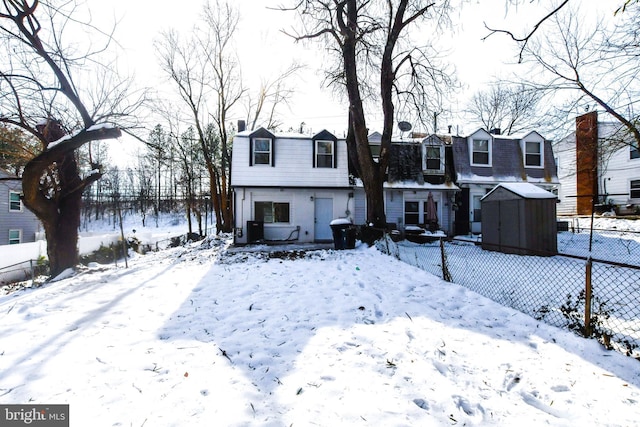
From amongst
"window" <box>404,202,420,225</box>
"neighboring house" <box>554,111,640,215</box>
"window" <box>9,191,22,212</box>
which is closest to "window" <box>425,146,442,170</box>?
"window" <box>404,202,420,225</box>

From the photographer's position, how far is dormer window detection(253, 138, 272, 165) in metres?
13.7

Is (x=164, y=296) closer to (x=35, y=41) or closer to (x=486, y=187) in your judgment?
(x=35, y=41)

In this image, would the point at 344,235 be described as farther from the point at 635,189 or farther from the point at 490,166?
the point at 635,189

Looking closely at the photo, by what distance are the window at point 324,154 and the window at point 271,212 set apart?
2574 mm

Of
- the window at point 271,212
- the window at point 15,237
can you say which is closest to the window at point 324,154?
the window at point 271,212

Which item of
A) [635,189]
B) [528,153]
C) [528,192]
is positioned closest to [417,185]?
[528,192]

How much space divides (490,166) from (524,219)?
22.5 ft

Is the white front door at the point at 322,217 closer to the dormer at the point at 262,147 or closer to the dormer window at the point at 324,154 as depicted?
the dormer window at the point at 324,154

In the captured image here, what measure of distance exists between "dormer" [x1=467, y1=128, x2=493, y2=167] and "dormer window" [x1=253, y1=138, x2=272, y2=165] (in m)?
10.2

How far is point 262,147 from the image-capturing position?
543 inches

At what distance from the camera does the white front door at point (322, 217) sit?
1398cm

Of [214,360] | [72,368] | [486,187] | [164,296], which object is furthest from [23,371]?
[486,187]

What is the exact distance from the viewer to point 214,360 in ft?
8.95

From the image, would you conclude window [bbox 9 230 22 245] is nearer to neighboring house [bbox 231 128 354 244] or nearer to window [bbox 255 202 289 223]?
neighboring house [bbox 231 128 354 244]
